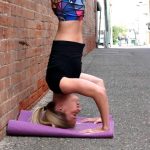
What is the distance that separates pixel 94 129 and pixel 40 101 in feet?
7.08

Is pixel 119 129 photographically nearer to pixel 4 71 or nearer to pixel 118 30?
pixel 4 71

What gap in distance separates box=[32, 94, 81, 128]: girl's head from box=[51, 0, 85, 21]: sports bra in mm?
766

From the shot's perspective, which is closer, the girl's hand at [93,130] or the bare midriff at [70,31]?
the girl's hand at [93,130]

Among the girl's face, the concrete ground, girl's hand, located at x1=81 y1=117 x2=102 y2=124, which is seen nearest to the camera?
the concrete ground

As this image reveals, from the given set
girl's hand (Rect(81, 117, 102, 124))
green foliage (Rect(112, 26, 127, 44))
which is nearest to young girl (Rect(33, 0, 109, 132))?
girl's hand (Rect(81, 117, 102, 124))

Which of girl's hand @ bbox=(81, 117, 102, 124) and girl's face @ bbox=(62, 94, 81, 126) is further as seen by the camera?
girl's hand @ bbox=(81, 117, 102, 124)

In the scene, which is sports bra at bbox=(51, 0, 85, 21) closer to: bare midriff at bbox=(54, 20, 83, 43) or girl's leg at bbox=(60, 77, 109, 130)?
bare midriff at bbox=(54, 20, 83, 43)

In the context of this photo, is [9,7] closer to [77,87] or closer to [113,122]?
[77,87]

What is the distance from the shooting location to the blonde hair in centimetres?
504

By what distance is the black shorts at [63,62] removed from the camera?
16.1ft

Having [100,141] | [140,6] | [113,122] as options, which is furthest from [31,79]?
[140,6]

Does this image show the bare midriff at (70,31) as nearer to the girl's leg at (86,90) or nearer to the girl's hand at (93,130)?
the girl's leg at (86,90)

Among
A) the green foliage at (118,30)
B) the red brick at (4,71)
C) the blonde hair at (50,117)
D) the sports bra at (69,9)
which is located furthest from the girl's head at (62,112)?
the green foliage at (118,30)

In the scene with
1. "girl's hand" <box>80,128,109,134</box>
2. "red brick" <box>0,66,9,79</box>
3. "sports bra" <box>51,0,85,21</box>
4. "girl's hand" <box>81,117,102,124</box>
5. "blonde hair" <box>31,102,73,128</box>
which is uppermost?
"sports bra" <box>51,0,85,21</box>
